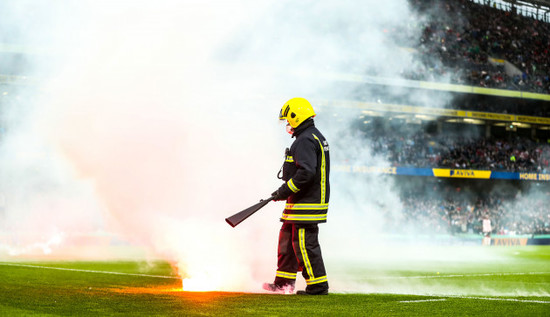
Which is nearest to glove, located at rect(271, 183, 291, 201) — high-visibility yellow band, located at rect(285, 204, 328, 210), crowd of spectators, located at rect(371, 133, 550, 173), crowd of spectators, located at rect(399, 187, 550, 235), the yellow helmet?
high-visibility yellow band, located at rect(285, 204, 328, 210)

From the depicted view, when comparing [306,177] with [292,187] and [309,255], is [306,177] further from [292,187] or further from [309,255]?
[309,255]

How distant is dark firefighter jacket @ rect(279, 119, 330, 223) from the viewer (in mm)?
6273

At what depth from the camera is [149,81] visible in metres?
8.50

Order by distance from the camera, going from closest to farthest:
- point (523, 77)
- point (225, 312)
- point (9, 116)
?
1. point (225, 312)
2. point (9, 116)
3. point (523, 77)

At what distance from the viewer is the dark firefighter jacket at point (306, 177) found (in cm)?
627

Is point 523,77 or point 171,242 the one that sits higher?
point 523,77

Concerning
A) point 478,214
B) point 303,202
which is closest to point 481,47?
point 478,214

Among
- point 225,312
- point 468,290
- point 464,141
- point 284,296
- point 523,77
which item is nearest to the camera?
point 225,312

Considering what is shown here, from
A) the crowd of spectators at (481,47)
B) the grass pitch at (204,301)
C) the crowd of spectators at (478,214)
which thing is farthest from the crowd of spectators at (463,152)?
the grass pitch at (204,301)

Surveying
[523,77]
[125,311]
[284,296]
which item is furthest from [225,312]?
[523,77]

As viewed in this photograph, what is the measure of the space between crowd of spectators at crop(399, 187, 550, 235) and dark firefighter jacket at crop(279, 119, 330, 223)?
68.4ft

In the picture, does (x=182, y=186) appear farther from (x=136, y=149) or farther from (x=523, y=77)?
(x=523, y=77)

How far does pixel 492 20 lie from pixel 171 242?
25979 millimetres

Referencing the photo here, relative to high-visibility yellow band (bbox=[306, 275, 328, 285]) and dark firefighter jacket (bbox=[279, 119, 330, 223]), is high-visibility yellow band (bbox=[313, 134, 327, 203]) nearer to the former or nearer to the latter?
dark firefighter jacket (bbox=[279, 119, 330, 223])
